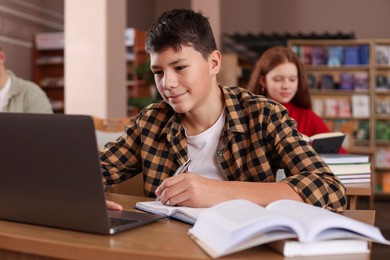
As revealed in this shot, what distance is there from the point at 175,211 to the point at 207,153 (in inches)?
17.8

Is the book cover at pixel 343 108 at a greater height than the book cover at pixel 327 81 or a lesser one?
lesser

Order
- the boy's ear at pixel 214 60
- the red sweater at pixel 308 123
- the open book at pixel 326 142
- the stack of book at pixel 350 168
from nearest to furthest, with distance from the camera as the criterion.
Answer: the boy's ear at pixel 214 60 < the stack of book at pixel 350 168 < the open book at pixel 326 142 < the red sweater at pixel 308 123

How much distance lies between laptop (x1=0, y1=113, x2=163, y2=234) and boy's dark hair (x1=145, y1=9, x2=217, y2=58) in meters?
0.51

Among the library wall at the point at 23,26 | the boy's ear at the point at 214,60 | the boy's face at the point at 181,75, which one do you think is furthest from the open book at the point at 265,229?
the library wall at the point at 23,26

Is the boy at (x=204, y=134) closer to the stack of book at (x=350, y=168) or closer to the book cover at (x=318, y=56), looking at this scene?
the stack of book at (x=350, y=168)

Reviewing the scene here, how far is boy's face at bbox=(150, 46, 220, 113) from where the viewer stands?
1.49m

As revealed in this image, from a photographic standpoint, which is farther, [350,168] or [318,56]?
[318,56]

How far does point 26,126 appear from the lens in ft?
3.49

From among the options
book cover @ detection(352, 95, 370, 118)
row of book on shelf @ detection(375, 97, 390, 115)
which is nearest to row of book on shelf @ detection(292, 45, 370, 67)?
book cover @ detection(352, 95, 370, 118)

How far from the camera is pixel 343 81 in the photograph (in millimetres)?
6984

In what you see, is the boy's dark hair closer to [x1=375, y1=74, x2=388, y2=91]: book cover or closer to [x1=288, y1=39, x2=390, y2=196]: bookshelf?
[x1=288, y1=39, x2=390, y2=196]: bookshelf

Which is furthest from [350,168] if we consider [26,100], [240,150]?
[26,100]

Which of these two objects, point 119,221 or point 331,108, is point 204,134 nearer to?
point 119,221

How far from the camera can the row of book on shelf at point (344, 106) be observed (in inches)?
274
